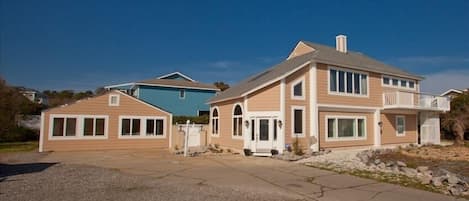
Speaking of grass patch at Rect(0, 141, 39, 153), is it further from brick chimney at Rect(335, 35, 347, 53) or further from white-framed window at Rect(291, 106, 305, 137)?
brick chimney at Rect(335, 35, 347, 53)

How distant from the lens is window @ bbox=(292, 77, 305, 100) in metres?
15.5

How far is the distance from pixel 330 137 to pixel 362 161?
3.72 metres

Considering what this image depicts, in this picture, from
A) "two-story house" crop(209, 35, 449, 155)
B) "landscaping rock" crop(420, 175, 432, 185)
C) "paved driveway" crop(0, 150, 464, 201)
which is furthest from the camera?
"two-story house" crop(209, 35, 449, 155)

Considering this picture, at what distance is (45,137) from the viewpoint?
16.9m

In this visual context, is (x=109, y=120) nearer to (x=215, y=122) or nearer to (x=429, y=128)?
(x=215, y=122)

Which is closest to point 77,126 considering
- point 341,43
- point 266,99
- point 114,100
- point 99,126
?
point 99,126

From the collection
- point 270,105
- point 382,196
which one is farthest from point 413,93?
point 382,196

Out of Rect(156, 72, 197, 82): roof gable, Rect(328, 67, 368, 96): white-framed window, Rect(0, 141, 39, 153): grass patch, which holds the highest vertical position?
Rect(156, 72, 197, 82): roof gable

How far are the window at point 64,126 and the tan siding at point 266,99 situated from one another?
10591 millimetres

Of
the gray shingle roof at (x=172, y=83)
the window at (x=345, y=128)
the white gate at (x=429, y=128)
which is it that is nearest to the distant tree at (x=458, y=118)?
the white gate at (x=429, y=128)

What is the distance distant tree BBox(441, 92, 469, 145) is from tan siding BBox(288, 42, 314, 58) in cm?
1427

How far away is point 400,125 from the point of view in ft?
65.7

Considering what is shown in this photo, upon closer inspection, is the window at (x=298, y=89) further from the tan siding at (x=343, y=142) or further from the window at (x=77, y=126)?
the window at (x=77, y=126)

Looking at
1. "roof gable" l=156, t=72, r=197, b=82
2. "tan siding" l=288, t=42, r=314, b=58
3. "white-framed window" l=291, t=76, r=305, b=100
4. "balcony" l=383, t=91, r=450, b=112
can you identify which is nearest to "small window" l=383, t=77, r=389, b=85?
"balcony" l=383, t=91, r=450, b=112
